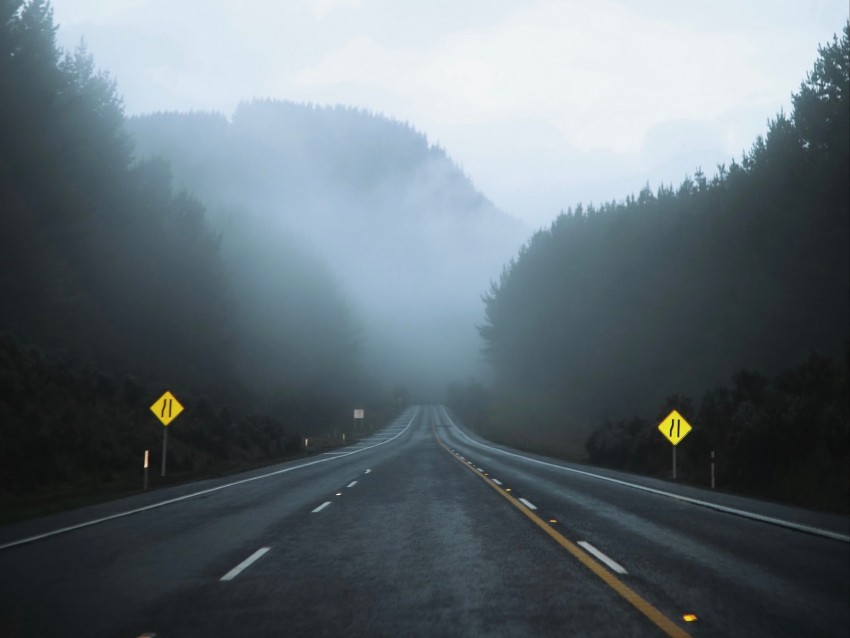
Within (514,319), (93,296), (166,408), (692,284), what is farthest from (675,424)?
(514,319)

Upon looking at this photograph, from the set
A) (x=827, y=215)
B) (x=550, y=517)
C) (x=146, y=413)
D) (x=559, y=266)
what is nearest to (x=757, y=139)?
(x=827, y=215)

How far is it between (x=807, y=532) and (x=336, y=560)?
21.6ft

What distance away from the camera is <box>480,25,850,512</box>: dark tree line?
4381cm

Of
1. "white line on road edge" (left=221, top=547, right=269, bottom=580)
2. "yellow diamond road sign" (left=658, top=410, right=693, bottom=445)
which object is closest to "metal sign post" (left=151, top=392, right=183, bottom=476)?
"white line on road edge" (left=221, top=547, right=269, bottom=580)

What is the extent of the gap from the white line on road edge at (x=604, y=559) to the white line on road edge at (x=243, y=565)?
13.2ft

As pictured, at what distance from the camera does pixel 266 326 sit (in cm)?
9700

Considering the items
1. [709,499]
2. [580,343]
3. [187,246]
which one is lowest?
[709,499]

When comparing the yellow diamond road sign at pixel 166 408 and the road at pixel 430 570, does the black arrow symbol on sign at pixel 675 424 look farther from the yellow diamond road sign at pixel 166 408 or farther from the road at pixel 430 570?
the yellow diamond road sign at pixel 166 408

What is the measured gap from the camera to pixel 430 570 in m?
8.52

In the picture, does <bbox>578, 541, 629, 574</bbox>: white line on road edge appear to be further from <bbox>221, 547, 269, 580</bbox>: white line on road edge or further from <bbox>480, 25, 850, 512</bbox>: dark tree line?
<bbox>480, 25, 850, 512</bbox>: dark tree line

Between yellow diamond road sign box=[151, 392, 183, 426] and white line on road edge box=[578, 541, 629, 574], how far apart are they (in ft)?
54.0

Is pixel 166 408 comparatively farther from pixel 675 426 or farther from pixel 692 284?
pixel 692 284

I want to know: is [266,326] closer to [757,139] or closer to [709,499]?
[757,139]

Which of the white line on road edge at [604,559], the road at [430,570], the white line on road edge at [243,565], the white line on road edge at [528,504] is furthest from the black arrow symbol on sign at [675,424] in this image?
the white line on road edge at [243,565]
